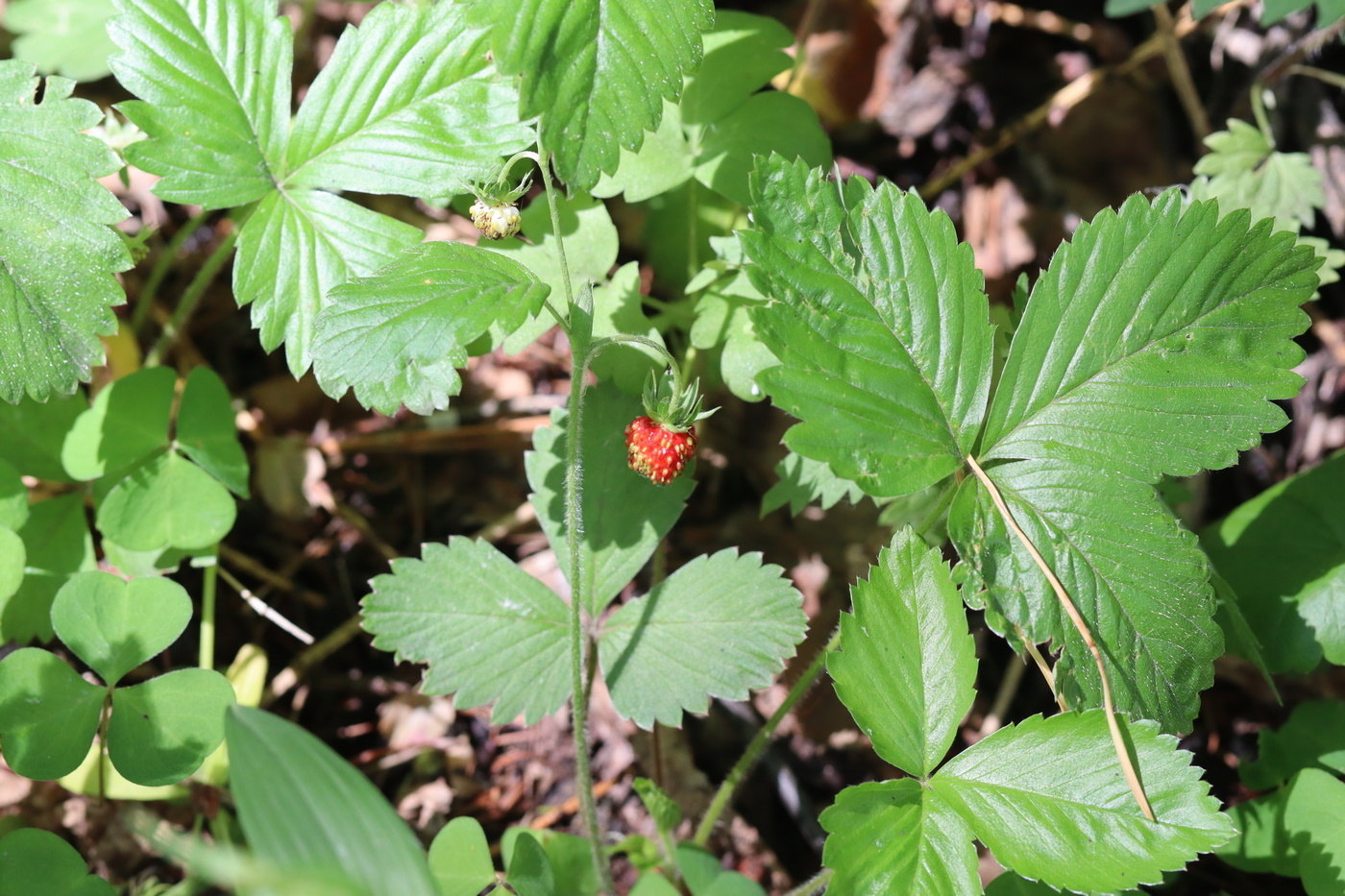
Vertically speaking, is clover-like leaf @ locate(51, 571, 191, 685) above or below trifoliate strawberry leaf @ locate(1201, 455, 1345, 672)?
below

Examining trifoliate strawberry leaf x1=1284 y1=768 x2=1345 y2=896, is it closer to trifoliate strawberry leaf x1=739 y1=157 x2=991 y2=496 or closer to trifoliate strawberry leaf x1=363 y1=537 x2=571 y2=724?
trifoliate strawberry leaf x1=739 y1=157 x2=991 y2=496

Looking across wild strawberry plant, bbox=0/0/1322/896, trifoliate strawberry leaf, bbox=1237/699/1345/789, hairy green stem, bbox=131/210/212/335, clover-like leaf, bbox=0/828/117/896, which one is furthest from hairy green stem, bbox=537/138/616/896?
trifoliate strawberry leaf, bbox=1237/699/1345/789

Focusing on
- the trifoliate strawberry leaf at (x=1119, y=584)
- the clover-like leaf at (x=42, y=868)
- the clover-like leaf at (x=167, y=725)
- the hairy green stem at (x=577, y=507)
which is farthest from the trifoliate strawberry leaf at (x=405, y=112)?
the clover-like leaf at (x=42, y=868)

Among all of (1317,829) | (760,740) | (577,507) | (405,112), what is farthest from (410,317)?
(1317,829)

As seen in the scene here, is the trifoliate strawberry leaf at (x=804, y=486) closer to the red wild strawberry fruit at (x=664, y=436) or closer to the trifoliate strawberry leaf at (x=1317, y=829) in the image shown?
the red wild strawberry fruit at (x=664, y=436)

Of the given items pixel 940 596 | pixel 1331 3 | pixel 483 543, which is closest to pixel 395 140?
pixel 483 543

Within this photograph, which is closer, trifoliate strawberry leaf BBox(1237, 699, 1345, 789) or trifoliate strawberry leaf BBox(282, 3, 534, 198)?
trifoliate strawberry leaf BBox(282, 3, 534, 198)

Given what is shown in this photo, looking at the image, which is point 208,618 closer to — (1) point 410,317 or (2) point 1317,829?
(1) point 410,317
